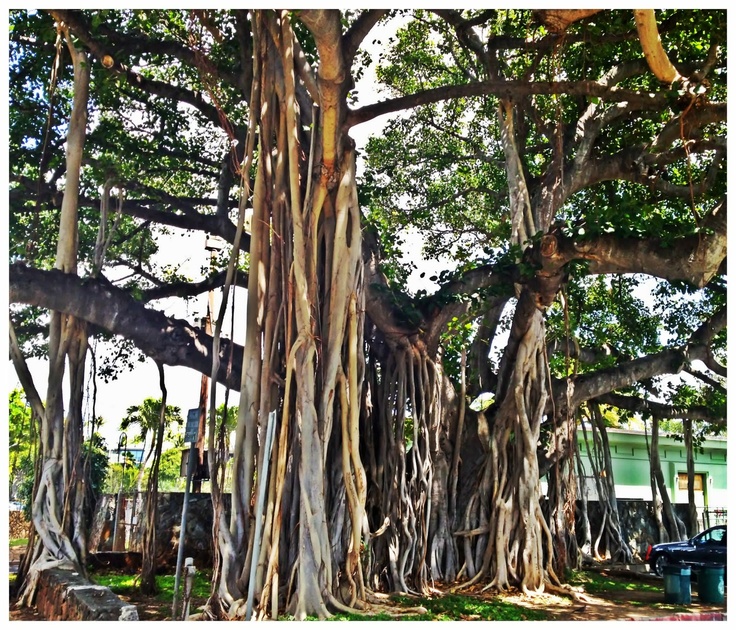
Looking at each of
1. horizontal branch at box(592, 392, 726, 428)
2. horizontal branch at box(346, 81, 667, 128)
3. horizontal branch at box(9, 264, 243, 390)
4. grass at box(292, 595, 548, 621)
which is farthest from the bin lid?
horizontal branch at box(9, 264, 243, 390)

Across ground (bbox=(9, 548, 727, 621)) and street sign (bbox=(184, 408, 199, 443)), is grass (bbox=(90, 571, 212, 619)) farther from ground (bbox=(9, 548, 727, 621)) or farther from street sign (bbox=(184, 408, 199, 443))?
street sign (bbox=(184, 408, 199, 443))

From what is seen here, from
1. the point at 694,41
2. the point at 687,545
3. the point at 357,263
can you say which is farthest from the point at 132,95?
the point at 687,545

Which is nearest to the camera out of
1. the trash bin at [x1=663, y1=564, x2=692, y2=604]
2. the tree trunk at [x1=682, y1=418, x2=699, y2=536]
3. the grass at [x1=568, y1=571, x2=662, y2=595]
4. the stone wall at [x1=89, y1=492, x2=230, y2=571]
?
the trash bin at [x1=663, y1=564, x2=692, y2=604]

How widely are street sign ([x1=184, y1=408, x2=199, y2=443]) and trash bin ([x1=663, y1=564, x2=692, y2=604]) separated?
4.70 meters

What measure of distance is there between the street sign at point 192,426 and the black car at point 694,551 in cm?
769

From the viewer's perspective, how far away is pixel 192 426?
532 centimetres

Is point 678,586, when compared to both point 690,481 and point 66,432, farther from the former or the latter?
point 690,481

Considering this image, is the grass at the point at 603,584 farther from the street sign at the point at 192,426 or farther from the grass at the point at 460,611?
the street sign at the point at 192,426

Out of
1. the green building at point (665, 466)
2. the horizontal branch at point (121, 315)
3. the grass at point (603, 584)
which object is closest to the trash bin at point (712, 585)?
the grass at point (603, 584)

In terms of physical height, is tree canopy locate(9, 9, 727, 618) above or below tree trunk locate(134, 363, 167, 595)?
above

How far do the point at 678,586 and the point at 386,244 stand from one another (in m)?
4.30

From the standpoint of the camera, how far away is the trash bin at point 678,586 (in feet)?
23.2

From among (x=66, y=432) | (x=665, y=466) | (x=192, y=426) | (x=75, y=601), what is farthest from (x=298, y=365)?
(x=665, y=466)

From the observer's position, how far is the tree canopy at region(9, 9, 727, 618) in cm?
534
